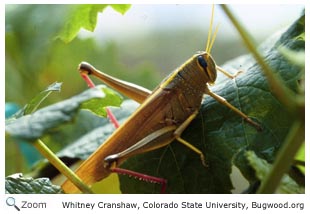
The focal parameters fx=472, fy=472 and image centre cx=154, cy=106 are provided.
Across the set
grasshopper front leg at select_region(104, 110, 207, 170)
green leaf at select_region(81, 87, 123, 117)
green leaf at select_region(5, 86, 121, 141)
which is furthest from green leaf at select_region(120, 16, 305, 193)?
green leaf at select_region(5, 86, 121, 141)

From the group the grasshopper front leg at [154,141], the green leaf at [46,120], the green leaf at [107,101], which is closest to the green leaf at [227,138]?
the grasshopper front leg at [154,141]

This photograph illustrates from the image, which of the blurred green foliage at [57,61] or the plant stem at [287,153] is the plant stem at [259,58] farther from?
the blurred green foliage at [57,61]

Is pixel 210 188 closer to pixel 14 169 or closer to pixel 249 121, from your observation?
pixel 249 121

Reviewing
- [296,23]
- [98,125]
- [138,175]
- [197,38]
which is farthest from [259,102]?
[197,38]

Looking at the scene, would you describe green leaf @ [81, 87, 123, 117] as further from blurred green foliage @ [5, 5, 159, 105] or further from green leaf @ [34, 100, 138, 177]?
green leaf @ [34, 100, 138, 177]

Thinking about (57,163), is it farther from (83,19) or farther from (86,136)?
(86,136)
